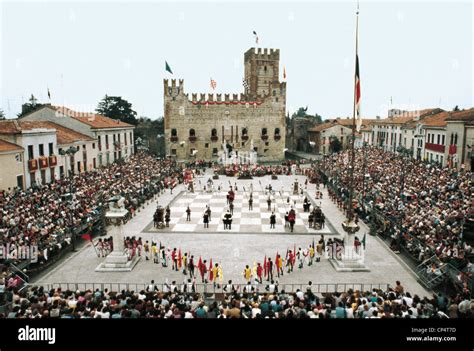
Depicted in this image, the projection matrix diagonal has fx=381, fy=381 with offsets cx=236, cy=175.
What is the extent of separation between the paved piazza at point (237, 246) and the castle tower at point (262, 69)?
42.0 metres

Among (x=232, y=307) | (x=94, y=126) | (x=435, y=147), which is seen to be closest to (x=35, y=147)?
(x=94, y=126)

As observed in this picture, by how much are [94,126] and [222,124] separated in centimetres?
2151

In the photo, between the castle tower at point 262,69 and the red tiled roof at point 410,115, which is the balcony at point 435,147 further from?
the castle tower at point 262,69

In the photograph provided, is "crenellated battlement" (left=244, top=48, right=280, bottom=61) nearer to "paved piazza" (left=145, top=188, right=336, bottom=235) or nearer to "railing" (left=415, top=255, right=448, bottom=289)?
"paved piazza" (left=145, top=188, right=336, bottom=235)

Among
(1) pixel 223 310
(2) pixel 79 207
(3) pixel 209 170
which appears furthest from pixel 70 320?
(3) pixel 209 170

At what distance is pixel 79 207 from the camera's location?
77.5ft

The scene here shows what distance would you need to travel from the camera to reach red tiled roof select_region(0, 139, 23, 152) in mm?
29147

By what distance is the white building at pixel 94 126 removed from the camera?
4609 cm

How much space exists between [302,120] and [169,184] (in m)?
53.9

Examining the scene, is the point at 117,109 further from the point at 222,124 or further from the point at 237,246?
the point at 237,246

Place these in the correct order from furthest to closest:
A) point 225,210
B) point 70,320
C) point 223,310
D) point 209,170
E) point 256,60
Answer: point 256,60 < point 209,170 < point 225,210 < point 223,310 < point 70,320

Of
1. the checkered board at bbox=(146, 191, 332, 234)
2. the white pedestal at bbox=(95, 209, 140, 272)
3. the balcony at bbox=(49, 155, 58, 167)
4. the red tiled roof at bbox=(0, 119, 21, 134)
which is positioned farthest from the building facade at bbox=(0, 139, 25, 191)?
the white pedestal at bbox=(95, 209, 140, 272)

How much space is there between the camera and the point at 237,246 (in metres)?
20.2

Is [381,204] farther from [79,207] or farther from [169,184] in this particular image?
[169,184]
